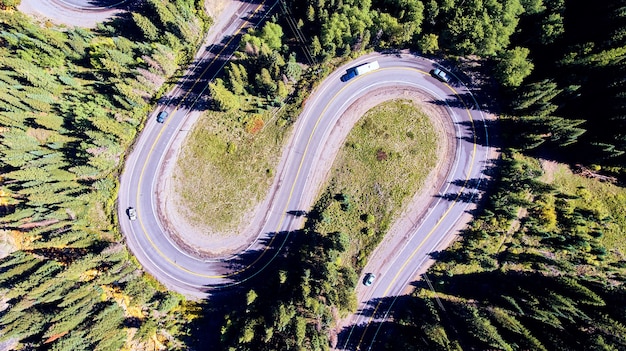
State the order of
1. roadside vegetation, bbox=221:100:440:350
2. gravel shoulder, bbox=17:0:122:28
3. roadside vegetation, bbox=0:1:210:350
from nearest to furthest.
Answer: roadside vegetation, bbox=221:100:440:350 < roadside vegetation, bbox=0:1:210:350 < gravel shoulder, bbox=17:0:122:28

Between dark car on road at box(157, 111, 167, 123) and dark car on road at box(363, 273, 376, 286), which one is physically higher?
dark car on road at box(157, 111, 167, 123)

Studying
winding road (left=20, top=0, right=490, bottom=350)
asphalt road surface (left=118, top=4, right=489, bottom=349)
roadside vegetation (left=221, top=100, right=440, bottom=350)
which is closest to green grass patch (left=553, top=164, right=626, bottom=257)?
winding road (left=20, top=0, right=490, bottom=350)

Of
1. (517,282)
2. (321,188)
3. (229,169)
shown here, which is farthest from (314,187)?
(517,282)

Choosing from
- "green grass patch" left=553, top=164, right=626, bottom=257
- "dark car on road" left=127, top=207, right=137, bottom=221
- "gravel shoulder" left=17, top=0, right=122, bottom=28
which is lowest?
"green grass patch" left=553, top=164, right=626, bottom=257

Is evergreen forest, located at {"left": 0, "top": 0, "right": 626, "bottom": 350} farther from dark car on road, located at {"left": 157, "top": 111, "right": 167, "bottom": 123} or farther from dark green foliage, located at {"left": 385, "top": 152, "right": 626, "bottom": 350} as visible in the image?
dark car on road, located at {"left": 157, "top": 111, "right": 167, "bottom": 123}

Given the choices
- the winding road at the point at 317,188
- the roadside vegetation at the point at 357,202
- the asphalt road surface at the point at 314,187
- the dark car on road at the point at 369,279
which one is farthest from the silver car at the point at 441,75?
the dark car on road at the point at 369,279

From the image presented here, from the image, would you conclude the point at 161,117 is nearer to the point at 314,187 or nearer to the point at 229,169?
the point at 229,169
